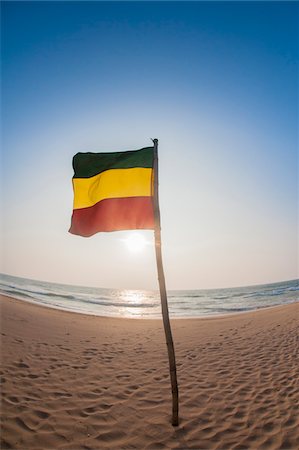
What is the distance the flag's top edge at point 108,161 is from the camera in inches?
215

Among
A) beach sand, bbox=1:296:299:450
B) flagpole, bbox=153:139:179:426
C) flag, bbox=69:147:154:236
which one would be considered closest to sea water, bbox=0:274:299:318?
beach sand, bbox=1:296:299:450

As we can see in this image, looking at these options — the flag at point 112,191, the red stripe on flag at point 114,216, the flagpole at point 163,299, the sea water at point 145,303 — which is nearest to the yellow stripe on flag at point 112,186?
the flag at point 112,191

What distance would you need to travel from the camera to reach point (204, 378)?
8008mm

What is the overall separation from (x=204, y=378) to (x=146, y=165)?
265 inches

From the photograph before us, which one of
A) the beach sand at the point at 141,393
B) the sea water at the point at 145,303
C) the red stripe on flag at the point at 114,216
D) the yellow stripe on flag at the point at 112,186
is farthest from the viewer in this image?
the sea water at the point at 145,303

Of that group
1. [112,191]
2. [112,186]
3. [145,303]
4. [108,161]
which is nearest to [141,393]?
[112,191]

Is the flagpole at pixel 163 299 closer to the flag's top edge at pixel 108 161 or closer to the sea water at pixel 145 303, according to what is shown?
the flag's top edge at pixel 108 161

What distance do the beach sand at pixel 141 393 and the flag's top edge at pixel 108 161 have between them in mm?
5243

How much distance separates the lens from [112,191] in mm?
5605

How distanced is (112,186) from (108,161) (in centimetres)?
56

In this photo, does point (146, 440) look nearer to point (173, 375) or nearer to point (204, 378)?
point (173, 375)

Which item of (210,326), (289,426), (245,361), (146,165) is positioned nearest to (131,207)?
(146,165)

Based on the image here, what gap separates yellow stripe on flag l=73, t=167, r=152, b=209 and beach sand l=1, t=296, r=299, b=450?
4571 millimetres

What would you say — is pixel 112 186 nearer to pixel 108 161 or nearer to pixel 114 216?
pixel 108 161
